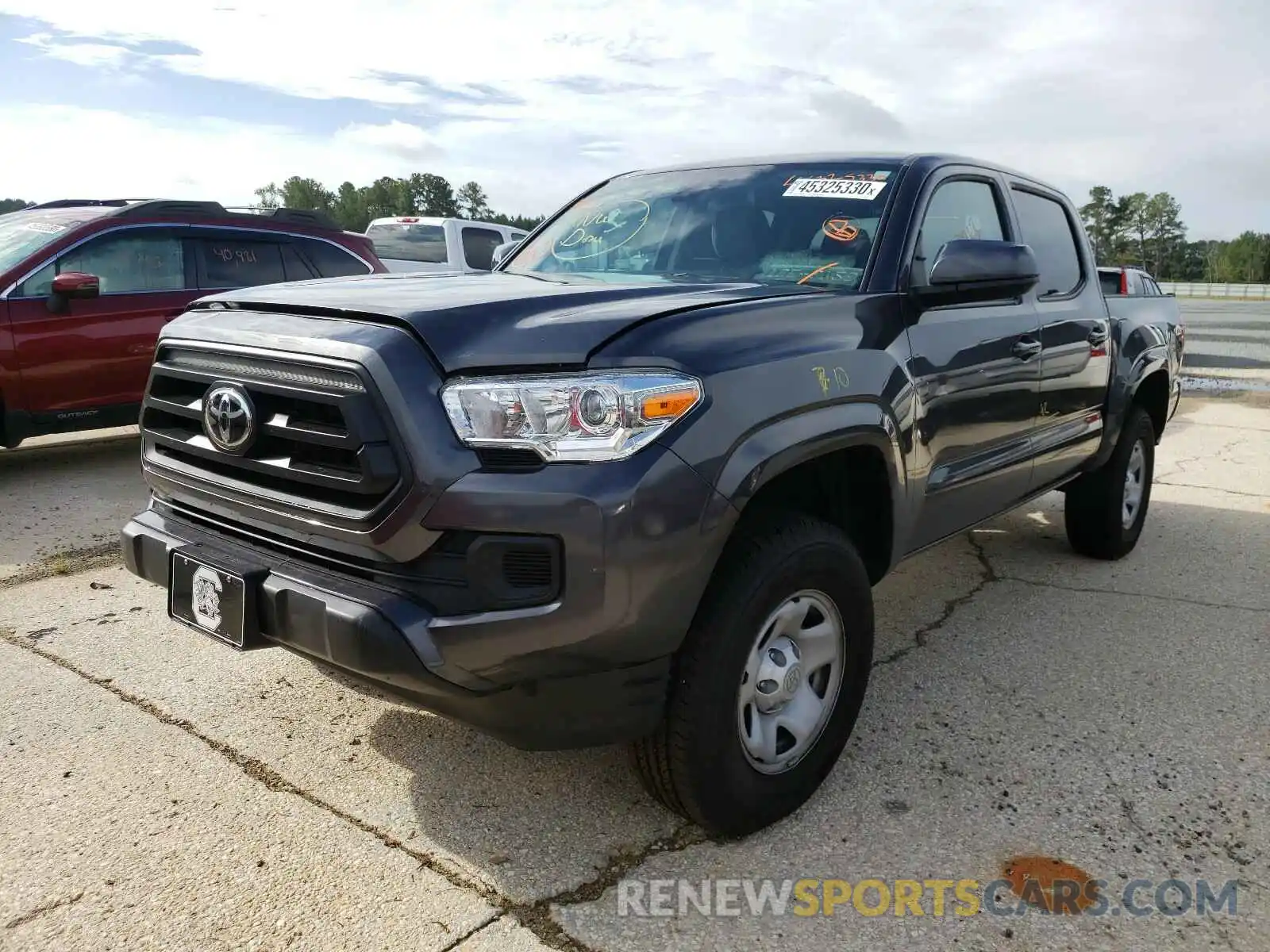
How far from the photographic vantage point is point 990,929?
2.28m

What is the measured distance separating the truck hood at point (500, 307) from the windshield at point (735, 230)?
305 mm

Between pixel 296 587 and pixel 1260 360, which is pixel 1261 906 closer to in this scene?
pixel 296 587

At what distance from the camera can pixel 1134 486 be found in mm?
5316

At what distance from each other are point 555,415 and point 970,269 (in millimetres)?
1621

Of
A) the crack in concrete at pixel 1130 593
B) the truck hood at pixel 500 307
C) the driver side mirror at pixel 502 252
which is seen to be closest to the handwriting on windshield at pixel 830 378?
the truck hood at pixel 500 307

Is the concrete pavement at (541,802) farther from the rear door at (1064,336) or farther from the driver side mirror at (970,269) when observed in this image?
the driver side mirror at (970,269)

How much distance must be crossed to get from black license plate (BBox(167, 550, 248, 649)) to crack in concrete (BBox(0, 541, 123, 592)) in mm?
2141

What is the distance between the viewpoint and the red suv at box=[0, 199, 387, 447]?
248 inches

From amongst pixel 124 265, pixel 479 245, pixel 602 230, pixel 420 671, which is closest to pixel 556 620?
pixel 420 671

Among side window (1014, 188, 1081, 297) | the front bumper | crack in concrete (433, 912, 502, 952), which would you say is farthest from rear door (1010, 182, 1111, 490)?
crack in concrete (433, 912, 502, 952)

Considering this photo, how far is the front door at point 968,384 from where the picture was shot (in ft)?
10.4

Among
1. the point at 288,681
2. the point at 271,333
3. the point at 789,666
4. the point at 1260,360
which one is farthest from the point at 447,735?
the point at 1260,360

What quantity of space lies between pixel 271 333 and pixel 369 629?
0.80 m

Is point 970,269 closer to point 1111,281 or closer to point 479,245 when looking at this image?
point 1111,281
